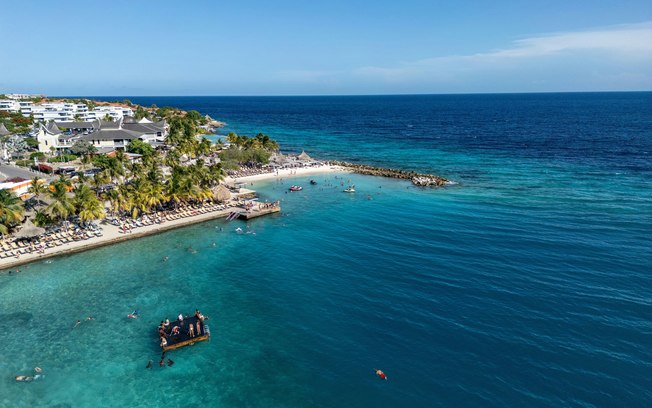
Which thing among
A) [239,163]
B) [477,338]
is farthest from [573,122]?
[477,338]

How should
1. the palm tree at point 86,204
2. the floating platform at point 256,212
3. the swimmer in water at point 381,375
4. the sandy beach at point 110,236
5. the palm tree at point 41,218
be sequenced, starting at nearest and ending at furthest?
the swimmer in water at point 381,375, the sandy beach at point 110,236, the palm tree at point 41,218, the palm tree at point 86,204, the floating platform at point 256,212

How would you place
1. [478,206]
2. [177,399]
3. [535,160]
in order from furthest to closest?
[535,160]
[478,206]
[177,399]

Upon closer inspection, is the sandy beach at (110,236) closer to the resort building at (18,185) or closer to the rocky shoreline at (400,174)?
the resort building at (18,185)

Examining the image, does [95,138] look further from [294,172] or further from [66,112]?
[66,112]

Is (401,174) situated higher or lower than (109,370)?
higher

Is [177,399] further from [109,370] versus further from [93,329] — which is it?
[93,329]

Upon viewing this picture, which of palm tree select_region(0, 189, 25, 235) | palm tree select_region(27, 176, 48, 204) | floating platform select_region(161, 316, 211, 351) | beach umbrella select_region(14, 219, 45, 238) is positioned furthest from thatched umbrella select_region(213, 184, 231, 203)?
floating platform select_region(161, 316, 211, 351)

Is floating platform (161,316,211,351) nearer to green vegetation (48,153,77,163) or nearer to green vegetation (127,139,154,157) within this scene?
green vegetation (127,139,154,157)

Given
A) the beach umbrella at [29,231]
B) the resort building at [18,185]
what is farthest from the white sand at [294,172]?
the beach umbrella at [29,231]
